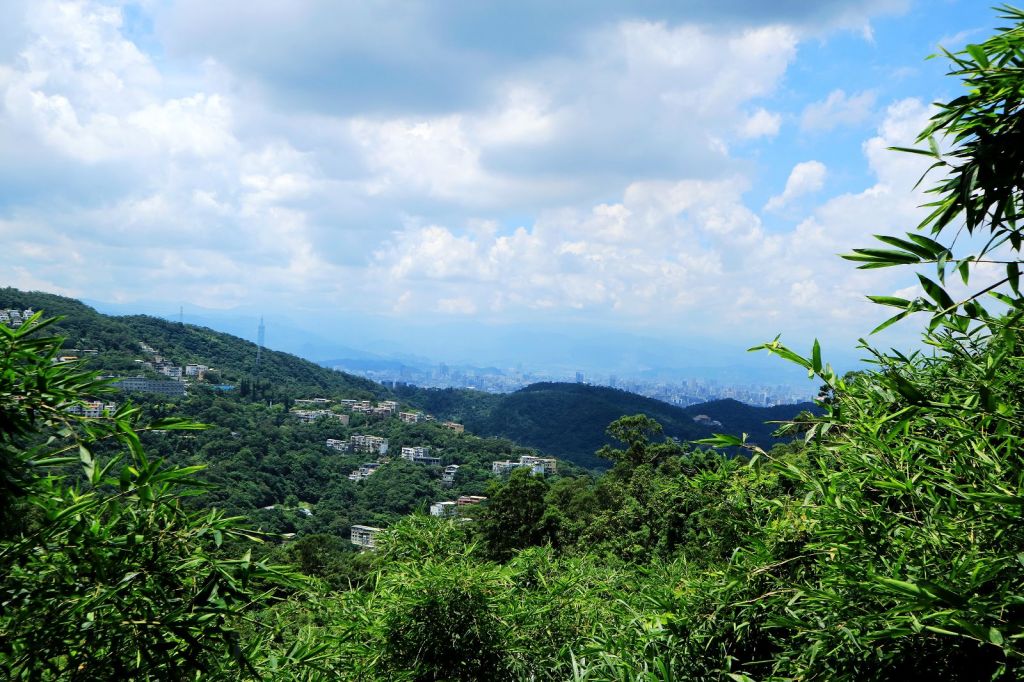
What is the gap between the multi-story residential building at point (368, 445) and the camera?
48.5 meters

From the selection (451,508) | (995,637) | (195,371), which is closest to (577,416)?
(195,371)

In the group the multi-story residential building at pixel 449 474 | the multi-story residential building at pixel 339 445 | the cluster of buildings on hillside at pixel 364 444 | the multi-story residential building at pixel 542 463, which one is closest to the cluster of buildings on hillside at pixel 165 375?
the multi-story residential building at pixel 339 445

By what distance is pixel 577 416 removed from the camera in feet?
244

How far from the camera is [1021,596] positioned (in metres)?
1.39

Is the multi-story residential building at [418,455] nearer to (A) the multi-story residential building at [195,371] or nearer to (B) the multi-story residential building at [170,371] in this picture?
(A) the multi-story residential building at [195,371]

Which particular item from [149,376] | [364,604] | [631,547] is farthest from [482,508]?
[149,376]

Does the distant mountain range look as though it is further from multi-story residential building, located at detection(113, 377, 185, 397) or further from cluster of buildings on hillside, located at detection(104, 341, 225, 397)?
multi-story residential building, located at detection(113, 377, 185, 397)

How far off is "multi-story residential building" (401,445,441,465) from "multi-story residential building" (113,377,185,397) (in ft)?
57.9

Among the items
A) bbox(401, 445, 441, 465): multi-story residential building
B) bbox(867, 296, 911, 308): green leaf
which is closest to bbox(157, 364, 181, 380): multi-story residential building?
bbox(401, 445, 441, 465): multi-story residential building

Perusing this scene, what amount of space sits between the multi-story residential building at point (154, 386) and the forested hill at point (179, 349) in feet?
4.74

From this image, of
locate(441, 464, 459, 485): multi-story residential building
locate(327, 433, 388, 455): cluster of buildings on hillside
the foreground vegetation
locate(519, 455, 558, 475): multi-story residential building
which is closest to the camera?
the foreground vegetation

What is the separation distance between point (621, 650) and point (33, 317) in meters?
2.77

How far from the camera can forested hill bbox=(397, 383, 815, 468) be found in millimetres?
66688

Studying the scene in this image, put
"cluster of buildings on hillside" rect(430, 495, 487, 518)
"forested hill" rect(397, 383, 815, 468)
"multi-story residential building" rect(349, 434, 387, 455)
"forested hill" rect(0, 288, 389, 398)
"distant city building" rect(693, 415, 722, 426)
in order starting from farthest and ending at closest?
"distant city building" rect(693, 415, 722, 426) → "forested hill" rect(397, 383, 815, 468) → "multi-story residential building" rect(349, 434, 387, 455) → "forested hill" rect(0, 288, 389, 398) → "cluster of buildings on hillside" rect(430, 495, 487, 518)
